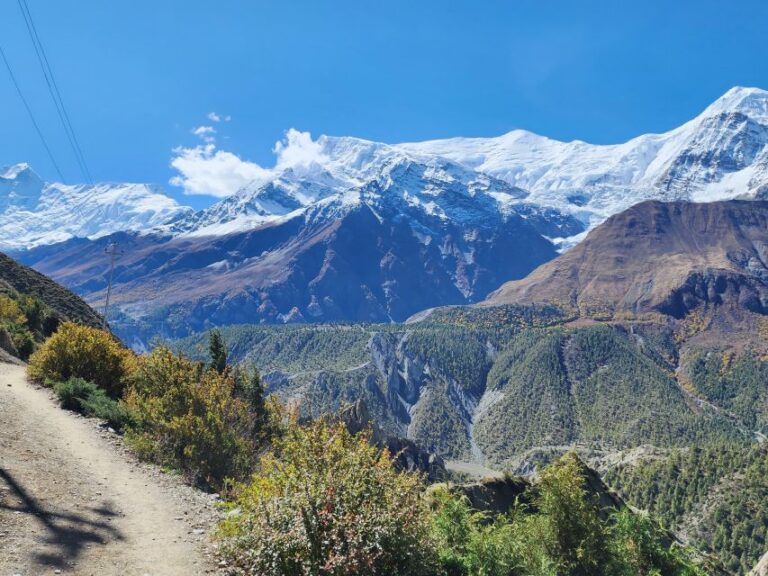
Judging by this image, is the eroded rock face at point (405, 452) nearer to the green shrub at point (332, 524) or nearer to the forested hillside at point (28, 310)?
the forested hillside at point (28, 310)

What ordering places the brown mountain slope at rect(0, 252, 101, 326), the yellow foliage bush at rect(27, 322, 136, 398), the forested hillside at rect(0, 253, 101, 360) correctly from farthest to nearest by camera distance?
1. the brown mountain slope at rect(0, 252, 101, 326)
2. the forested hillside at rect(0, 253, 101, 360)
3. the yellow foliage bush at rect(27, 322, 136, 398)

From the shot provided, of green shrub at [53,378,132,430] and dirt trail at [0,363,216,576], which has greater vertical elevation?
green shrub at [53,378,132,430]

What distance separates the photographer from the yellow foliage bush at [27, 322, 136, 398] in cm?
2862

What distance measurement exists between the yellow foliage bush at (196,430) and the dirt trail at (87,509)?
849mm

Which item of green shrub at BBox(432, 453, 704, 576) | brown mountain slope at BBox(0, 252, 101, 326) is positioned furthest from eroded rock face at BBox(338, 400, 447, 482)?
green shrub at BBox(432, 453, 704, 576)

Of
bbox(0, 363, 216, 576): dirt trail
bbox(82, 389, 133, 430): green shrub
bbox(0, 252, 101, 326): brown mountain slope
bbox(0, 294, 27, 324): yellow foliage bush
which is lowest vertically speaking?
bbox(0, 363, 216, 576): dirt trail

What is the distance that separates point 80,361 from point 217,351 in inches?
971

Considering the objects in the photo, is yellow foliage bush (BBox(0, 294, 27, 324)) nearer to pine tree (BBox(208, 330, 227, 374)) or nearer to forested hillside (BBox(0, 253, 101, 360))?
forested hillside (BBox(0, 253, 101, 360))

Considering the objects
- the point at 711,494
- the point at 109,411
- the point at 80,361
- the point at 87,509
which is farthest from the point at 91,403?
the point at 711,494

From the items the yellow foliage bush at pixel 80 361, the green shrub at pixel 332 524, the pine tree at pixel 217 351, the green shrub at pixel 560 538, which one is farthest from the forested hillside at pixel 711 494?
the green shrub at pixel 332 524

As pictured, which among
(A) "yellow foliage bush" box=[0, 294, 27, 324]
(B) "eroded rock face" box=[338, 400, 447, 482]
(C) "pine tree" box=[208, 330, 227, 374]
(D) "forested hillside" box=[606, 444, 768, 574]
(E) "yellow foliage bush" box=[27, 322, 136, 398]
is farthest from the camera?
(D) "forested hillside" box=[606, 444, 768, 574]

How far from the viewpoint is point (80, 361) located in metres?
29.3

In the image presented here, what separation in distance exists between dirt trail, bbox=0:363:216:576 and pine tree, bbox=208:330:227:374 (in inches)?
1207

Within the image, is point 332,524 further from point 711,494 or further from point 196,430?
point 711,494
